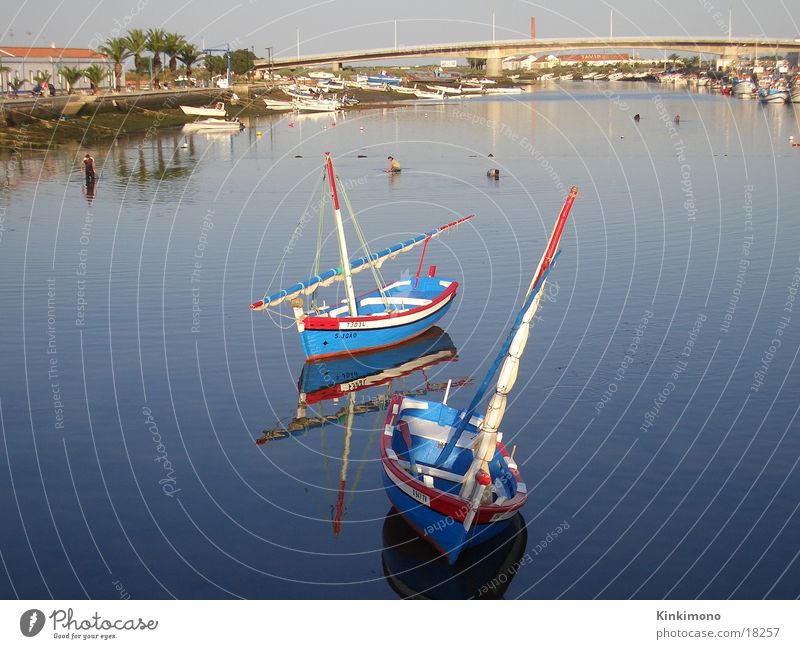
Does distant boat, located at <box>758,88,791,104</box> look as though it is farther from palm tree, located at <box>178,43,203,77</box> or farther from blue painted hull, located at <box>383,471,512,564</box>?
blue painted hull, located at <box>383,471,512,564</box>

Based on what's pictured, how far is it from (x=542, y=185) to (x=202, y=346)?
158 ft

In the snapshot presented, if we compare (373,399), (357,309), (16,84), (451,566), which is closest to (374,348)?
(357,309)

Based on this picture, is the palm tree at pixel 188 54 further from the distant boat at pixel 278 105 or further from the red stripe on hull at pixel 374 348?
the red stripe on hull at pixel 374 348

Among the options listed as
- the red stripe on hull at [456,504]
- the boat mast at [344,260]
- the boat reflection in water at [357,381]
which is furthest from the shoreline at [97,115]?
the red stripe on hull at [456,504]

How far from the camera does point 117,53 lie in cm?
14762

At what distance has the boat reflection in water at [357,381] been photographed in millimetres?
33219

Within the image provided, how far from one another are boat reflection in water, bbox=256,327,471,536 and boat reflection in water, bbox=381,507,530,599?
4523 mm

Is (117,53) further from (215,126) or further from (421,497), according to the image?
(421,497)

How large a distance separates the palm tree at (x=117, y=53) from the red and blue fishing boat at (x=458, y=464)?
127 metres

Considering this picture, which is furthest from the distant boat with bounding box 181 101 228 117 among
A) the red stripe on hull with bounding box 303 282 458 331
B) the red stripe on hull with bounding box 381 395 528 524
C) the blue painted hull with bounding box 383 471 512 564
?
the red stripe on hull with bounding box 381 395 528 524

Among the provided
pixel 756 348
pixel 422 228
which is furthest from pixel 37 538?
pixel 422 228

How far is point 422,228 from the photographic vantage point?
213 ft
